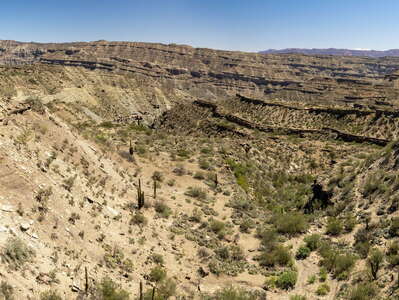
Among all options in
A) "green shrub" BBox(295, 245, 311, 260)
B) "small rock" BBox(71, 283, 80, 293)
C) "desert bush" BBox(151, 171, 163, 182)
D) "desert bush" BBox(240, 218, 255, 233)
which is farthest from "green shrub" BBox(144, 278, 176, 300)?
"desert bush" BBox(151, 171, 163, 182)

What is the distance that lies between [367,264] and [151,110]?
95243 millimetres

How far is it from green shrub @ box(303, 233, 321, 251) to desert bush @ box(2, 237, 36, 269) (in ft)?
41.9

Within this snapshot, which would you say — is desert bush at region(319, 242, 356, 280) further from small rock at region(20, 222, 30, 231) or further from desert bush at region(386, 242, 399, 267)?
small rock at region(20, 222, 30, 231)

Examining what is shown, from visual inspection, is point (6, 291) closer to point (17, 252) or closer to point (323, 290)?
point (17, 252)

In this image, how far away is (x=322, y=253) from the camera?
15.8m

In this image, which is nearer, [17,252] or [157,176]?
[17,252]

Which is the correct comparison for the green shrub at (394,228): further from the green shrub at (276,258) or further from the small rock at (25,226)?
the small rock at (25,226)

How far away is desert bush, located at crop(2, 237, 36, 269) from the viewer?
950 cm

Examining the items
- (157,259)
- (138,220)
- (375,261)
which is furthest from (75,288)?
(375,261)

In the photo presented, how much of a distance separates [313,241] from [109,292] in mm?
10778

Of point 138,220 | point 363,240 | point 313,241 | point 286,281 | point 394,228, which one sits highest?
point 394,228

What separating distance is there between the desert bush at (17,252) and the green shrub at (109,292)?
238 cm

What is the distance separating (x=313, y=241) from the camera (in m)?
16.8

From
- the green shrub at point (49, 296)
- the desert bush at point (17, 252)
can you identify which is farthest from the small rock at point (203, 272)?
the desert bush at point (17, 252)
